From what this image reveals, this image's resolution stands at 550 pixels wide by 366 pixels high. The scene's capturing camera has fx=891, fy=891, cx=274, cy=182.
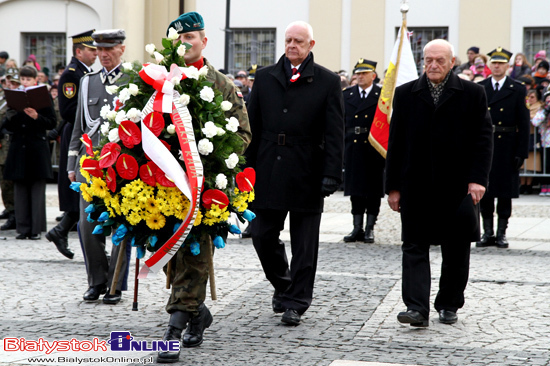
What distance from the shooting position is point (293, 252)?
6613mm

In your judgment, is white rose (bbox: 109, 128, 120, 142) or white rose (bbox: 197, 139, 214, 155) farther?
white rose (bbox: 109, 128, 120, 142)

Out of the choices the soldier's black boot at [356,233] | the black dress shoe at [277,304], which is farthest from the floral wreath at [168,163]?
the soldier's black boot at [356,233]

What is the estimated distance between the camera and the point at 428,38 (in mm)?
23750

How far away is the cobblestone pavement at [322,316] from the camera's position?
550 centimetres

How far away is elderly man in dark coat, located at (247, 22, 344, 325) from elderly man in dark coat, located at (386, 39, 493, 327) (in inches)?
22.4

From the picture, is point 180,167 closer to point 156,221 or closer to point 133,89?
point 156,221

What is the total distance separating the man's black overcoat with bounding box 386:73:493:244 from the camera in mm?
6418

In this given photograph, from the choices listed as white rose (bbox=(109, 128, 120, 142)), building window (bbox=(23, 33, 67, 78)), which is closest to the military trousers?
white rose (bbox=(109, 128, 120, 142))

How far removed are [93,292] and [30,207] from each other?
15.7 ft

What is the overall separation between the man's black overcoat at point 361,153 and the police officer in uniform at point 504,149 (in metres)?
1.43

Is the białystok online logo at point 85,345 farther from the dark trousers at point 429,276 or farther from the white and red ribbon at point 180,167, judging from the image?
the dark trousers at point 429,276

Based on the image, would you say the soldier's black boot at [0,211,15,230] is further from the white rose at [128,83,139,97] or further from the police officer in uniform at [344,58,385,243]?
the white rose at [128,83,139,97]

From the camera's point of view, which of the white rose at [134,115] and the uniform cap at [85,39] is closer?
the white rose at [134,115]

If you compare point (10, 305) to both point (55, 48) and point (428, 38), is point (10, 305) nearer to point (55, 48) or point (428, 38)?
point (428, 38)
